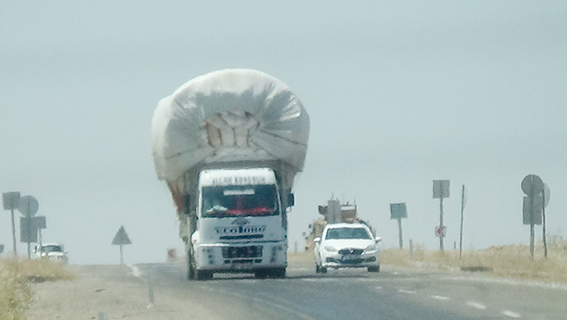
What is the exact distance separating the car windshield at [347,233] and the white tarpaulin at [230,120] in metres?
6.25

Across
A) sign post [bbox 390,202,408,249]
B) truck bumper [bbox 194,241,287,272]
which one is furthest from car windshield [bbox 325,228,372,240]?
sign post [bbox 390,202,408,249]

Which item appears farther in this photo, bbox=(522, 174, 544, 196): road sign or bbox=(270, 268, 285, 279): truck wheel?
bbox=(522, 174, 544, 196): road sign

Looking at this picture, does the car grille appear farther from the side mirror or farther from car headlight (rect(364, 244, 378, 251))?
the side mirror

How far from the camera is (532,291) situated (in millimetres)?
24922

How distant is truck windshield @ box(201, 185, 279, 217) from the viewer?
32500 millimetres

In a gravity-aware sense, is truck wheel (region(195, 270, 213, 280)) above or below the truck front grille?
below

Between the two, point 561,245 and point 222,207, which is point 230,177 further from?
point 561,245

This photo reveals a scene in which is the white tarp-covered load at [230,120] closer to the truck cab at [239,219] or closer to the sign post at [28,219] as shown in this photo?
the truck cab at [239,219]

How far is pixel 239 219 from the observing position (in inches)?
1286

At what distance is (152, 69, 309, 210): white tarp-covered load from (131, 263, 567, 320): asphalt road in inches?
124

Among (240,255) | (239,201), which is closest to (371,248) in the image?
(240,255)

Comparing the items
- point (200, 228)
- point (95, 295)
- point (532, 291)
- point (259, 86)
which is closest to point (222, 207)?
point (200, 228)

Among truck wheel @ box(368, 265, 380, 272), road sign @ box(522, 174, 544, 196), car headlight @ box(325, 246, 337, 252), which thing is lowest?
truck wheel @ box(368, 265, 380, 272)

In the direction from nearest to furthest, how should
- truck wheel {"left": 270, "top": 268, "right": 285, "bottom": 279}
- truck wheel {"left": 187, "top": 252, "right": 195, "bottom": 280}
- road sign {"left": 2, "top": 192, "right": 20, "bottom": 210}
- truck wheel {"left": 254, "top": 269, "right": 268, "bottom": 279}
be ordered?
1. truck wheel {"left": 270, "top": 268, "right": 285, "bottom": 279}
2. truck wheel {"left": 187, "top": 252, "right": 195, "bottom": 280}
3. truck wheel {"left": 254, "top": 269, "right": 268, "bottom": 279}
4. road sign {"left": 2, "top": 192, "right": 20, "bottom": 210}
